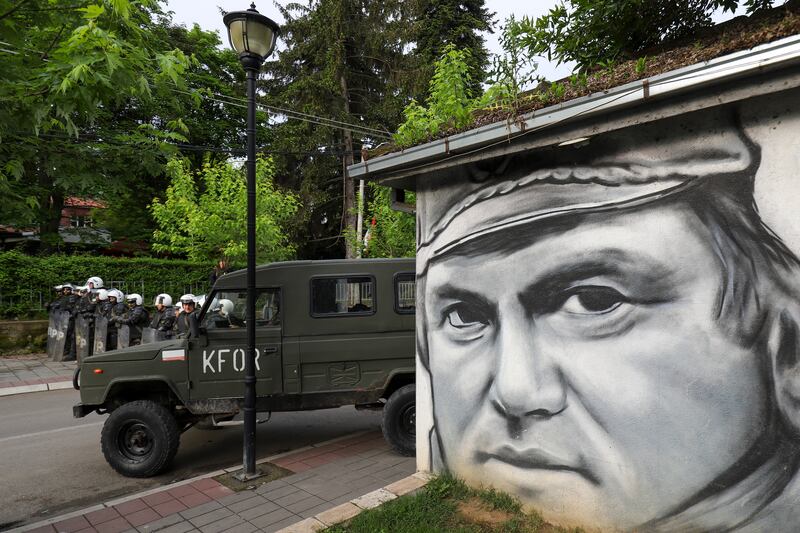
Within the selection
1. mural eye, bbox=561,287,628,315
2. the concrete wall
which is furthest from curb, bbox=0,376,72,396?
mural eye, bbox=561,287,628,315

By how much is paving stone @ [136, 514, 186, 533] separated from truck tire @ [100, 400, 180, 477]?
3.80 ft

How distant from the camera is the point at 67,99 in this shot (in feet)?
11.9

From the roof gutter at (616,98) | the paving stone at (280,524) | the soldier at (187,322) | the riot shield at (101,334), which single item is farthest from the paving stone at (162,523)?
the riot shield at (101,334)

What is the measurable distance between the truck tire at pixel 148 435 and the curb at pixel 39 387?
6451mm

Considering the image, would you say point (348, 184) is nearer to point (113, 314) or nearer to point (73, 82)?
point (113, 314)

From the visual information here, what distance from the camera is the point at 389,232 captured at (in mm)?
13523

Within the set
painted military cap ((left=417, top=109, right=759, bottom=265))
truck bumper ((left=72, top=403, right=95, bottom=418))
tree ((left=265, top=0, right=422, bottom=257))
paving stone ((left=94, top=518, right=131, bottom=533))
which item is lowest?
paving stone ((left=94, top=518, right=131, bottom=533))

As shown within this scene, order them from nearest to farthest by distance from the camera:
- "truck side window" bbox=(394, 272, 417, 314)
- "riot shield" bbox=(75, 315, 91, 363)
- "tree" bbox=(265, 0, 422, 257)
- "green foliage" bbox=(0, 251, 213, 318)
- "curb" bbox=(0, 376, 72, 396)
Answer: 1. "truck side window" bbox=(394, 272, 417, 314)
2. "curb" bbox=(0, 376, 72, 396)
3. "riot shield" bbox=(75, 315, 91, 363)
4. "green foliage" bbox=(0, 251, 213, 318)
5. "tree" bbox=(265, 0, 422, 257)

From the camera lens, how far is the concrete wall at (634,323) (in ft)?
8.48

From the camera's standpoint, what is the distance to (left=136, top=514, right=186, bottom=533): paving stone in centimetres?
390

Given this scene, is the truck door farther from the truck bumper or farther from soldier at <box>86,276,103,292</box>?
soldier at <box>86,276,103,292</box>

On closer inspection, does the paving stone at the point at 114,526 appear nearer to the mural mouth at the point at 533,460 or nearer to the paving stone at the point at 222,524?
the paving stone at the point at 222,524

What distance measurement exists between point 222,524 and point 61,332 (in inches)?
448

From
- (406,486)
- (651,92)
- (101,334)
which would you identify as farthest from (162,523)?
(101,334)
